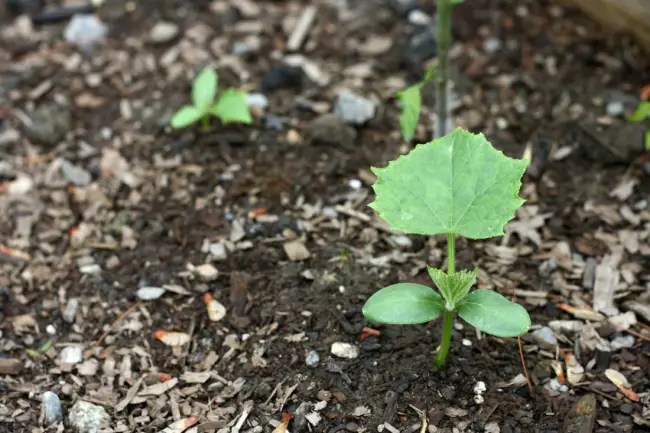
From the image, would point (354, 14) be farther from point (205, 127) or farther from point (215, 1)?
point (205, 127)

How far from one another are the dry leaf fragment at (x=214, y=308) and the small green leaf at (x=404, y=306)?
0.58 meters

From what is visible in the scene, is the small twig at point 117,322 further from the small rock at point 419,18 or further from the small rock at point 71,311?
the small rock at point 419,18

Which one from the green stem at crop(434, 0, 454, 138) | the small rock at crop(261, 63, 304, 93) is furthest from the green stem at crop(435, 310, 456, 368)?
the small rock at crop(261, 63, 304, 93)

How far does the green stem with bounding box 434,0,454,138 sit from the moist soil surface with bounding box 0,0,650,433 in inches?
6.8

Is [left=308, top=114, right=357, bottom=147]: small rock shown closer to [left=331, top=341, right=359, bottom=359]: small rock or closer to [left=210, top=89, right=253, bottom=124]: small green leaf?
[left=210, top=89, right=253, bottom=124]: small green leaf

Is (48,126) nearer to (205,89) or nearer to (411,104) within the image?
(205,89)

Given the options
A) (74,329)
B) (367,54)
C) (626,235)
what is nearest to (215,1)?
(367,54)

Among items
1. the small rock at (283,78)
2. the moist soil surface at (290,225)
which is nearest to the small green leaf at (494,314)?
the moist soil surface at (290,225)

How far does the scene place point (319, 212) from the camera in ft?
7.51

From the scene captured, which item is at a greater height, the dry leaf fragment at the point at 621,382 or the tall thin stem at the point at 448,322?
the tall thin stem at the point at 448,322

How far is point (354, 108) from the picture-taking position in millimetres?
2584

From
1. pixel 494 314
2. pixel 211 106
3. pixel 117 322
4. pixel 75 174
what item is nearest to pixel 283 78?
pixel 211 106

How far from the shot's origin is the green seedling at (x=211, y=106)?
246 cm

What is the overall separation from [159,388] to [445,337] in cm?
77
